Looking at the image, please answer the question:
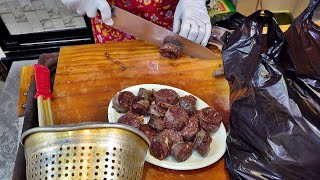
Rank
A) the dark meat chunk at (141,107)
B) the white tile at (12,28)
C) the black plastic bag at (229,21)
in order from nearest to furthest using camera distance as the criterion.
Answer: the dark meat chunk at (141,107) → the black plastic bag at (229,21) → the white tile at (12,28)

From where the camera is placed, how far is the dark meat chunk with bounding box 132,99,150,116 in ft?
3.72

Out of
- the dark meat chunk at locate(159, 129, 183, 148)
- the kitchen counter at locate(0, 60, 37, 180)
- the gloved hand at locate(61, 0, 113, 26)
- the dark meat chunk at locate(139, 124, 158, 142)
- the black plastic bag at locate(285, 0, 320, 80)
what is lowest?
the kitchen counter at locate(0, 60, 37, 180)

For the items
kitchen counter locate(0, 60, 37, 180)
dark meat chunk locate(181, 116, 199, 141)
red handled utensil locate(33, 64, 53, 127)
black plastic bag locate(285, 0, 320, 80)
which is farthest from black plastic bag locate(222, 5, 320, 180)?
kitchen counter locate(0, 60, 37, 180)

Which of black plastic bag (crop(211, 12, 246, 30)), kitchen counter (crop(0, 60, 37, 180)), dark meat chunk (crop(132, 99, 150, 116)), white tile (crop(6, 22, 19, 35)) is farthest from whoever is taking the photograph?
white tile (crop(6, 22, 19, 35))

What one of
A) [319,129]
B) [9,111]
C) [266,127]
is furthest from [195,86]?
[9,111]

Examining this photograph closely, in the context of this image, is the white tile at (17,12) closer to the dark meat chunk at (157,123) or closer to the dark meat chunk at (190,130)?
the dark meat chunk at (157,123)

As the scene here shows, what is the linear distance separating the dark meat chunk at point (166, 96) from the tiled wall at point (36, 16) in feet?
4.13

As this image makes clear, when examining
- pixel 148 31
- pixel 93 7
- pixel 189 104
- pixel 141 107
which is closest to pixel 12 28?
pixel 93 7

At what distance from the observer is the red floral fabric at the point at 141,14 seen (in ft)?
4.63

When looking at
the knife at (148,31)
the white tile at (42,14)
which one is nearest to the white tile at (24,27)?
the white tile at (42,14)

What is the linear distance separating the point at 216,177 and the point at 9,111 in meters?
1.52

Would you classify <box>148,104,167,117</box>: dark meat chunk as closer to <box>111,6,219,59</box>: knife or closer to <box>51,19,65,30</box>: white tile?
<box>111,6,219,59</box>: knife

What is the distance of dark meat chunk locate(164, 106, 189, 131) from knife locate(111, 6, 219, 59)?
1.19 ft

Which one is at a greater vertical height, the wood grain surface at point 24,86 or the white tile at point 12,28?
the wood grain surface at point 24,86
